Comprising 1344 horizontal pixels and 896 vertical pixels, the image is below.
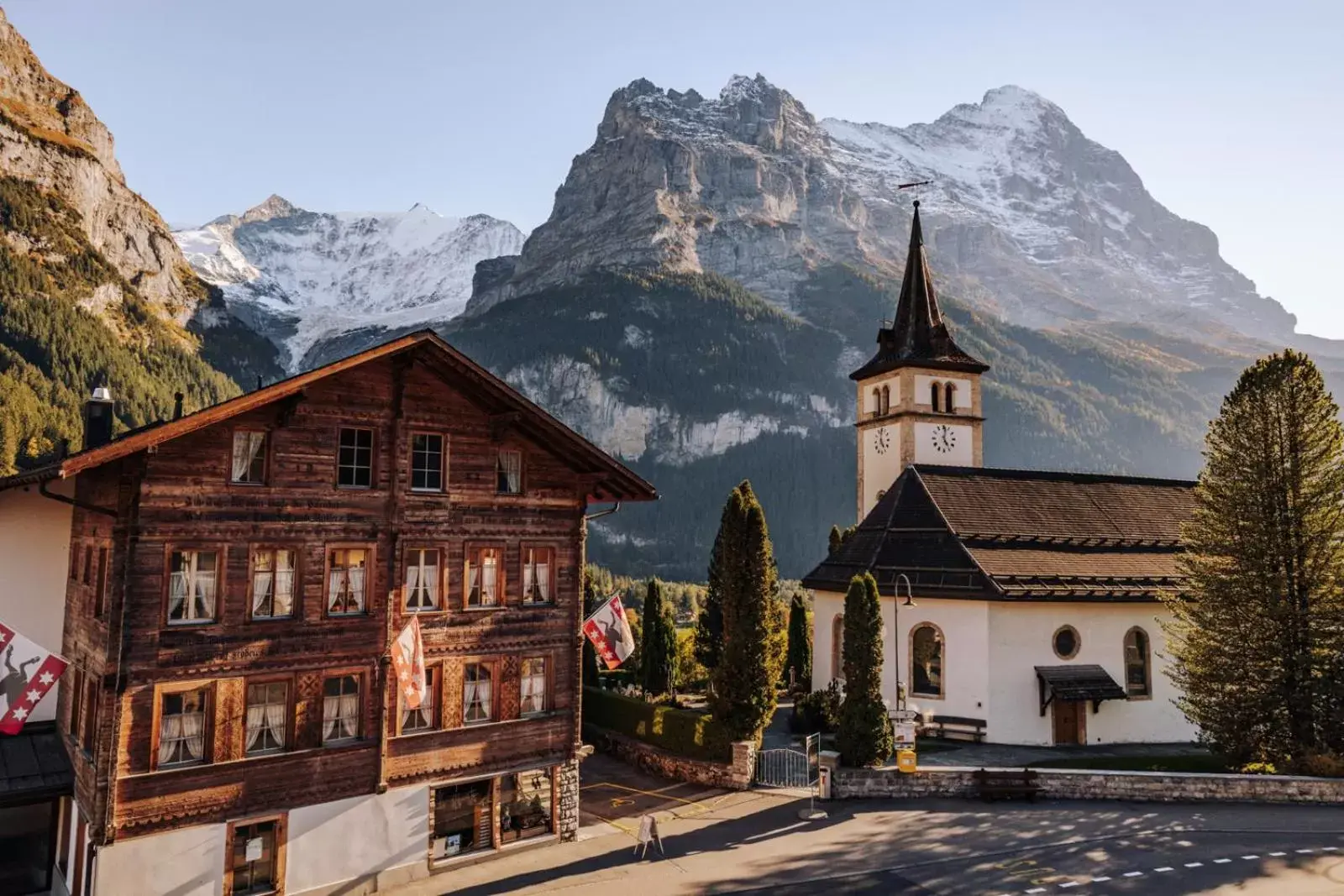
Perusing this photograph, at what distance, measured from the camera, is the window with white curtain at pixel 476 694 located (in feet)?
80.4

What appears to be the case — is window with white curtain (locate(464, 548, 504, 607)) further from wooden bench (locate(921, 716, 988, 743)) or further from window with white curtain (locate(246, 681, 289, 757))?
wooden bench (locate(921, 716, 988, 743))

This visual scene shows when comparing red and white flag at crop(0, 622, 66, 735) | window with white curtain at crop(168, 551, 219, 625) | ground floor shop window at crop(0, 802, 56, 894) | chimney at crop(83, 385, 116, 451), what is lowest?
ground floor shop window at crop(0, 802, 56, 894)

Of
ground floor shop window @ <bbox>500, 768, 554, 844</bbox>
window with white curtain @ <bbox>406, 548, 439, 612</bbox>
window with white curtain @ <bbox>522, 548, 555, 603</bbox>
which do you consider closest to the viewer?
window with white curtain @ <bbox>406, 548, 439, 612</bbox>

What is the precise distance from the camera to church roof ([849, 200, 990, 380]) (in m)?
54.1

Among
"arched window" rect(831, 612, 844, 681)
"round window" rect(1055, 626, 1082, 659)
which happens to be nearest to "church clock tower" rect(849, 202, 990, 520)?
"arched window" rect(831, 612, 844, 681)

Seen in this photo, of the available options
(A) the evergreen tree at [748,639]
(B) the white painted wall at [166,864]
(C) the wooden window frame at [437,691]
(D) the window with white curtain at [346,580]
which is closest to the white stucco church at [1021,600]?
(A) the evergreen tree at [748,639]

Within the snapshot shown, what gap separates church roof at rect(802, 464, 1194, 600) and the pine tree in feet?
11.6

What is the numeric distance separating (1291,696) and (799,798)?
665 inches

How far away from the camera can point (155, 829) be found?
19719mm

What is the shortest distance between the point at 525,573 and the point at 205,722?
884cm

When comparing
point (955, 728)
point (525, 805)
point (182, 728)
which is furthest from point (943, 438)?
point (182, 728)

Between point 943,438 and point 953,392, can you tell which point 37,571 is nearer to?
point 943,438

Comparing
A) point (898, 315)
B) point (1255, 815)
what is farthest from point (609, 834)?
point (898, 315)

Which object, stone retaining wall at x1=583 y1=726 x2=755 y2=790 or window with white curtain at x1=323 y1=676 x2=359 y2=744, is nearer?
window with white curtain at x1=323 y1=676 x2=359 y2=744
